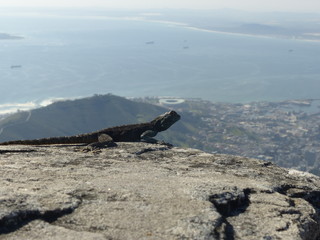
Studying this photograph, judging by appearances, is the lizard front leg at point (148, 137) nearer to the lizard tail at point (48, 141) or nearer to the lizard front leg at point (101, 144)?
the lizard front leg at point (101, 144)

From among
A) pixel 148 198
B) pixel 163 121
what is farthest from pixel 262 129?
pixel 148 198

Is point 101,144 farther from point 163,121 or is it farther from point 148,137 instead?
point 163,121

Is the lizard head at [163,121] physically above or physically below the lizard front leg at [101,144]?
below

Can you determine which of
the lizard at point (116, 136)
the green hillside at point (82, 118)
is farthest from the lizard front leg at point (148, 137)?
the green hillside at point (82, 118)

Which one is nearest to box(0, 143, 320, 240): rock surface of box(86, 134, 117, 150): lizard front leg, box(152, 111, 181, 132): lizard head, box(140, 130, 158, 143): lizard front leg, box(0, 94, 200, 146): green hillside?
box(86, 134, 117, 150): lizard front leg

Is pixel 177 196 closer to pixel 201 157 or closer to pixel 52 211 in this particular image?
pixel 52 211
